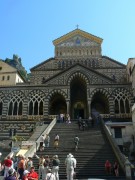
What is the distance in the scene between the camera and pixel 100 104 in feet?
122

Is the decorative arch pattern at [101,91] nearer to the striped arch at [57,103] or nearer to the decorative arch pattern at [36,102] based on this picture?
the striped arch at [57,103]

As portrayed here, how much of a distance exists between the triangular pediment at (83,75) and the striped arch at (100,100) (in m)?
1.60

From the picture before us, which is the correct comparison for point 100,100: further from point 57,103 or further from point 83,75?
point 57,103

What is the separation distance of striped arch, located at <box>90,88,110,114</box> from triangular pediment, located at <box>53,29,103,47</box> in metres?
12.6

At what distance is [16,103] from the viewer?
33.8 m

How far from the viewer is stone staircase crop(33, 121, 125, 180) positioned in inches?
627

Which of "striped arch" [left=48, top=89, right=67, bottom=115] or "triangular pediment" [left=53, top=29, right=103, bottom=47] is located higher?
"triangular pediment" [left=53, top=29, right=103, bottom=47]

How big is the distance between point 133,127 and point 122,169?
1138 cm

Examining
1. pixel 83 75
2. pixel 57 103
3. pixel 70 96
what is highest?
pixel 83 75

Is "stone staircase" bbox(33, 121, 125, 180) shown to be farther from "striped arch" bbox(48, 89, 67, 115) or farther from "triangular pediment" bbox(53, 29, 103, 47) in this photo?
"triangular pediment" bbox(53, 29, 103, 47)

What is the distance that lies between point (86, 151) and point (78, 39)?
2972 centimetres

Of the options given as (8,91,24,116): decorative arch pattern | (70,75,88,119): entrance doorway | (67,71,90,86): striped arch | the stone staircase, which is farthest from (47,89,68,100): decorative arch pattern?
the stone staircase

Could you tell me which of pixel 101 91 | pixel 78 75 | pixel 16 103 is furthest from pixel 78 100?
pixel 16 103

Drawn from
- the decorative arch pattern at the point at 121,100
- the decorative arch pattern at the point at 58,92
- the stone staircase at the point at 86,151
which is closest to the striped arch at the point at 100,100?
the decorative arch pattern at the point at 121,100
